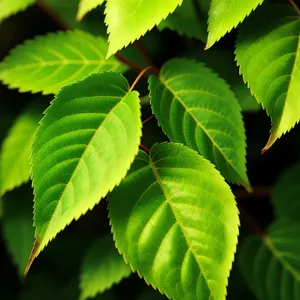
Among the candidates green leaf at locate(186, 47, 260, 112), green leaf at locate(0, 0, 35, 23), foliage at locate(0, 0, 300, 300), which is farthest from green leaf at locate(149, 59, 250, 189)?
green leaf at locate(0, 0, 35, 23)

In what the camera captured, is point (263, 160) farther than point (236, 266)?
Yes

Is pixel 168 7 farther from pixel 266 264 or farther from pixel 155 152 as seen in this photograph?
pixel 266 264

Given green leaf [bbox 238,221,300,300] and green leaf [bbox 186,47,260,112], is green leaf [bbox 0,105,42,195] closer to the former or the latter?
green leaf [bbox 186,47,260,112]

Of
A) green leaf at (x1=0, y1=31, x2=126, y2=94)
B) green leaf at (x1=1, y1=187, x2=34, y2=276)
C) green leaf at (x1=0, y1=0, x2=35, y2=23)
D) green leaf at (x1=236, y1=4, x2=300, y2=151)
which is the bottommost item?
green leaf at (x1=1, y1=187, x2=34, y2=276)

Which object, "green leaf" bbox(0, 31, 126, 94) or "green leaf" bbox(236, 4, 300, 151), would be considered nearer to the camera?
"green leaf" bbox(236, 4, 300, 151)

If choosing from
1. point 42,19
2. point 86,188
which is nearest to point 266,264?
point 86,188

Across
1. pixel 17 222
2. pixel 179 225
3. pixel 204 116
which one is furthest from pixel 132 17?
pixel 17 222

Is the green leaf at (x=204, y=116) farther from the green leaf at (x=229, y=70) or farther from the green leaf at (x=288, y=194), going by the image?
the green leaf at (x=288, y=194)
